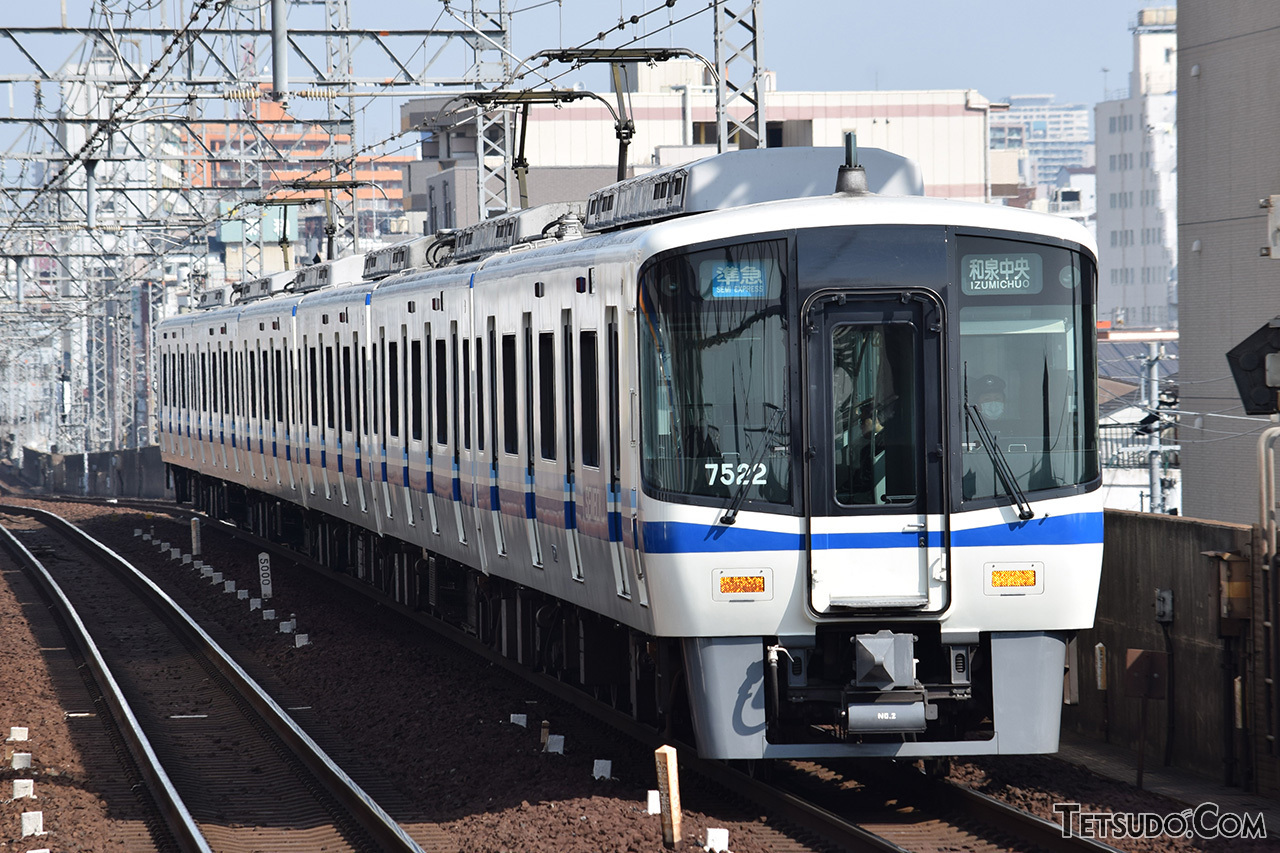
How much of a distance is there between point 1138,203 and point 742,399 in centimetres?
12944

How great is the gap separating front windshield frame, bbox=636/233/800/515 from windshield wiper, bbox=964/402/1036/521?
0.86 m

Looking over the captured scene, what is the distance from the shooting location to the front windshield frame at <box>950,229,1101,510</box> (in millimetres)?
8617

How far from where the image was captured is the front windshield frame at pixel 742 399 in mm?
8570

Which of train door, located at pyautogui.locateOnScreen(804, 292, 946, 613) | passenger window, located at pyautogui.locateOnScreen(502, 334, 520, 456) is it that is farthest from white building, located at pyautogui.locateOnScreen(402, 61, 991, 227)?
train door, located at pyautogui.locateOnScreen(804, 292, 946, 613)

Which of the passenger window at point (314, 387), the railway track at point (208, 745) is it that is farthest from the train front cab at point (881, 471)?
the passenger window at point (314, 387)

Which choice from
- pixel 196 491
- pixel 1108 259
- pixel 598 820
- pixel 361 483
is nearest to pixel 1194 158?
pixel 361 483

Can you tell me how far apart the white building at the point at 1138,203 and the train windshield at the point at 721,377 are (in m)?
125

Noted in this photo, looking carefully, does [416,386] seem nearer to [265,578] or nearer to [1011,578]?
[265,578]

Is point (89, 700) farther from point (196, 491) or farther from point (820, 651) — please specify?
point (196, 491)

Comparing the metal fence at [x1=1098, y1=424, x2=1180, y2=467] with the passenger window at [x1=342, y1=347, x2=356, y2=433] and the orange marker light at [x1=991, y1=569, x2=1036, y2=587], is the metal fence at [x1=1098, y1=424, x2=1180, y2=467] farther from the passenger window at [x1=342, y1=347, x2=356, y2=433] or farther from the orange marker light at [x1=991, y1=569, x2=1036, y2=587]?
the orange marker light at [x1=991, y1=569, x2=1036, y2=587]

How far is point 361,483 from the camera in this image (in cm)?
1816

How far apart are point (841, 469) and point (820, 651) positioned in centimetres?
88

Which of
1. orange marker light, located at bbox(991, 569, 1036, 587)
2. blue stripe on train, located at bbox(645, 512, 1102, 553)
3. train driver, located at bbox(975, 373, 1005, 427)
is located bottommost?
orange marker light, located at bbox(991, 569, 1036, 587)

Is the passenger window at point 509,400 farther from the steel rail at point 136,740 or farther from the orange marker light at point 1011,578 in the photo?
the orange marker light at point 1011,578
